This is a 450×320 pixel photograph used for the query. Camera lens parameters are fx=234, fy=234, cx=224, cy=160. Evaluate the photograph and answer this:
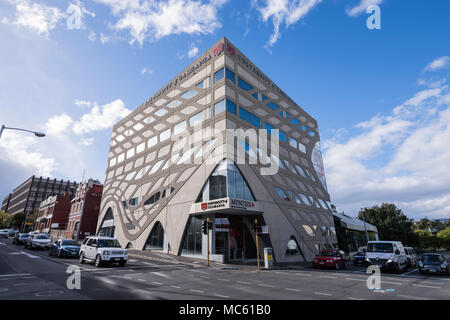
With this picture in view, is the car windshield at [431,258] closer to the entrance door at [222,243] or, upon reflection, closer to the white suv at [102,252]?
the entrance door at [222,243]

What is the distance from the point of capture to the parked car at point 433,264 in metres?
15.9

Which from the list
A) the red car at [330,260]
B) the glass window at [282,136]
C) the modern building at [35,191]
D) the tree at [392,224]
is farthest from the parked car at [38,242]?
the modern building at [35,191]

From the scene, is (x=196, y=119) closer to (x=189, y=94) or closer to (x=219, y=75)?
(x=189, y=94)

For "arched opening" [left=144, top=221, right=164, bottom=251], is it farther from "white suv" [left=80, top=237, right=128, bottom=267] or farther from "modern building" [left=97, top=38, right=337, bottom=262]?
"white suv" [left=80, top=237, right=128, bottom=267]

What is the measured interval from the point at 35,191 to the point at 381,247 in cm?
12449

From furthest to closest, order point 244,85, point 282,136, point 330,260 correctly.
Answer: point 282,136 < point 244,85 < point 330,260

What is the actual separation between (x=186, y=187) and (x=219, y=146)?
640 centimetres

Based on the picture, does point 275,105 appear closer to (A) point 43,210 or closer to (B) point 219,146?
(B) point 219,146

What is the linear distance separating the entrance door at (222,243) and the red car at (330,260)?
29.4ft

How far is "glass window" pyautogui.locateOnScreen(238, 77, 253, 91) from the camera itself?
3162 centimetres

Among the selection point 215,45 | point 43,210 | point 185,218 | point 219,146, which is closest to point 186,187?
point 185,218

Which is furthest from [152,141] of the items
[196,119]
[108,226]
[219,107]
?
[108,226]

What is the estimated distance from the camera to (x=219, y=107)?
28516 millimetres

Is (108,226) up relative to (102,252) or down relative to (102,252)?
up
